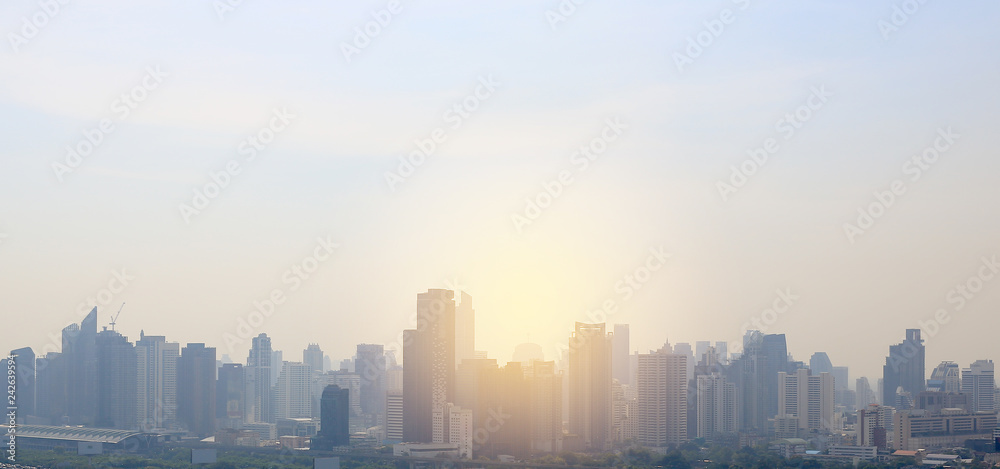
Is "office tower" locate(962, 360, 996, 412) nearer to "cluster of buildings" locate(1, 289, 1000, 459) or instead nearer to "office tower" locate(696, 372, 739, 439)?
"cluster of buildings" locate(1, 289, 1000, 459)

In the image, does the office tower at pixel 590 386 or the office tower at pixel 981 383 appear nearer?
the office tower at pixel 590 386

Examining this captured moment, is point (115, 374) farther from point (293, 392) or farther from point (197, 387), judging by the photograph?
point (293, 392)

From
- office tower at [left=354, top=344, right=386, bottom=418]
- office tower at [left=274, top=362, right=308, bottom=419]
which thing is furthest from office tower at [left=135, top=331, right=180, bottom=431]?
office tower at [left=354, top=344, right=386, bottom=418]

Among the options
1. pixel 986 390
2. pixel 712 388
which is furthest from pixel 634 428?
pixel 986 390

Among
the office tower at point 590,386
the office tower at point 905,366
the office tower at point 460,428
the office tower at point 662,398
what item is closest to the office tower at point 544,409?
the office tower at point 590,386

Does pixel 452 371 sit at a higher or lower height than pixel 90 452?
higher

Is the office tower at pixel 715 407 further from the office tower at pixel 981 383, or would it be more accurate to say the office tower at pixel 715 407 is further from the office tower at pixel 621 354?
the office tower at pixel 981 383

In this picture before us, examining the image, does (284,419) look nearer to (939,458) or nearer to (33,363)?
(33,363)
